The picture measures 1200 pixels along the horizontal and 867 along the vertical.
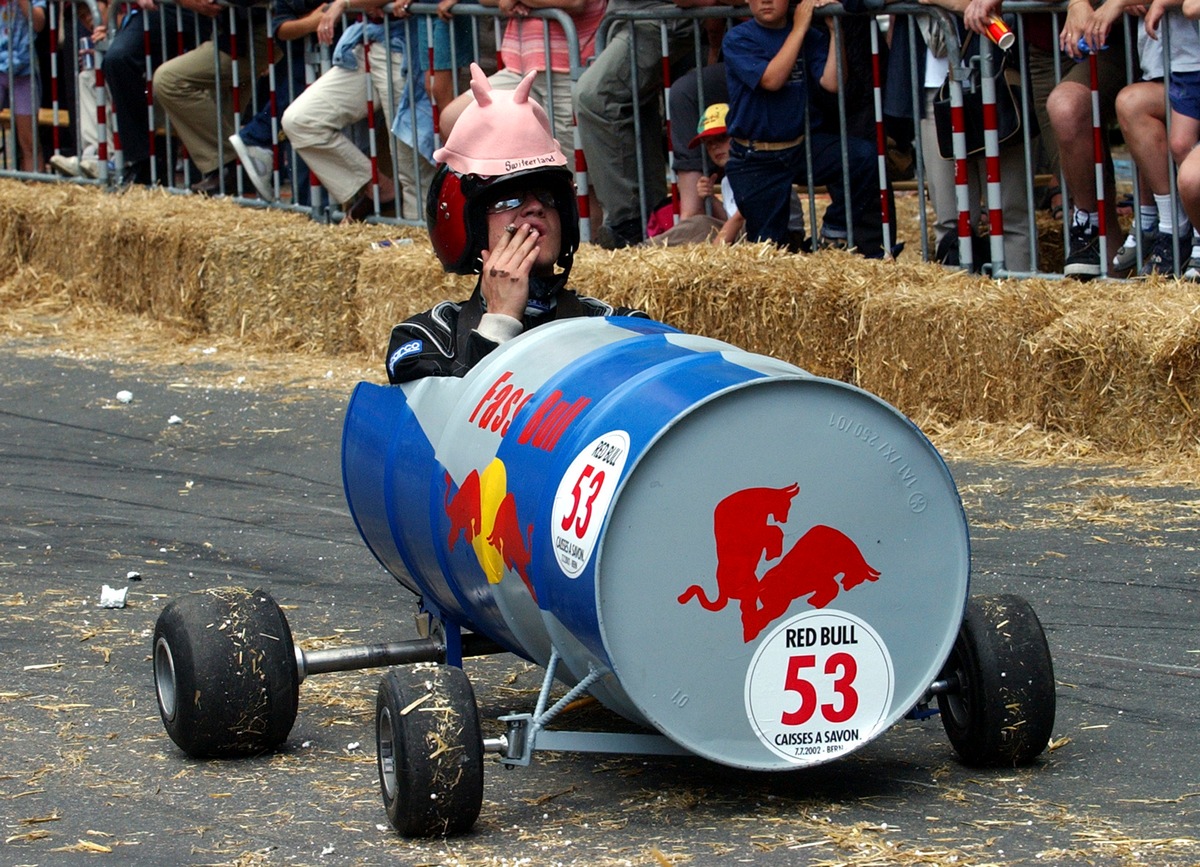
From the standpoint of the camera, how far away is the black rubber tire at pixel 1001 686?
14.3 feet


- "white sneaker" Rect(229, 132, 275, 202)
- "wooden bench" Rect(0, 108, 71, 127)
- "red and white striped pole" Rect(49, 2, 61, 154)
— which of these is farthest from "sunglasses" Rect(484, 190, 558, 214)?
"wooden bench" Rect(0, 108, 71, 127)

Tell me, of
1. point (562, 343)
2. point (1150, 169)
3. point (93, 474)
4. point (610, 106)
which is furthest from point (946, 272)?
point (562, 343)

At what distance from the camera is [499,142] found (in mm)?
5105

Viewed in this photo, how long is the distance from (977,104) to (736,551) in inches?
222

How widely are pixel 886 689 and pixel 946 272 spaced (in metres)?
5.20

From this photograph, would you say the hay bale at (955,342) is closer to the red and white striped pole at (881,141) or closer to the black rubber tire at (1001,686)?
the red and white striped pole at (881,141)

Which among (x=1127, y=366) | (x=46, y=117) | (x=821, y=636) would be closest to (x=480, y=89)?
(x=821, y=636)

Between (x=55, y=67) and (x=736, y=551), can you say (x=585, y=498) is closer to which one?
(x=736, y=551)

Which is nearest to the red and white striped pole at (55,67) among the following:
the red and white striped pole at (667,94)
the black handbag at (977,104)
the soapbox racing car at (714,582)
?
the red and white striped pole at (667,94)

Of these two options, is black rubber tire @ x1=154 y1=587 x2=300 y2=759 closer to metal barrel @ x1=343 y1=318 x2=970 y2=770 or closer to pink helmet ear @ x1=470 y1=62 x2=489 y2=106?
metal barrel @ x1=343 y1=318 x2=970 y2=770

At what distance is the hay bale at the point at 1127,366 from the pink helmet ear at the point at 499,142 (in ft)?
11.3

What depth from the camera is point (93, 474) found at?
850 centimetres

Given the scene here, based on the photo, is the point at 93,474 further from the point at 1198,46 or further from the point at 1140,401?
the point at 1198,46

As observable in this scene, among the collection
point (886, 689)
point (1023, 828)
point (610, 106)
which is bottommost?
point (1023, 828)
